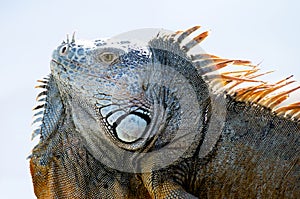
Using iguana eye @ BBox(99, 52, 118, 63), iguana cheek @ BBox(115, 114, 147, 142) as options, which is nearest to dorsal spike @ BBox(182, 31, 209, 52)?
iguana eye @ BBox(99, 52, 118, 63)

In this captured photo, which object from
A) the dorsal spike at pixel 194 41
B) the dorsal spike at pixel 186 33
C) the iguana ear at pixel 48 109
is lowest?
the iguana ear at pixel 48 109

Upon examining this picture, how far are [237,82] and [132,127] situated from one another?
3.03ft

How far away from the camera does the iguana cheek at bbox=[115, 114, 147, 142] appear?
18.7ft

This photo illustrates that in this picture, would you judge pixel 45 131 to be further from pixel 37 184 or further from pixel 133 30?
pixel 133 30

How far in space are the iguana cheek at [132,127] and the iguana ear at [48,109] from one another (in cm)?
74

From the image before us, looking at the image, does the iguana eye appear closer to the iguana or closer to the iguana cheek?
the iguana

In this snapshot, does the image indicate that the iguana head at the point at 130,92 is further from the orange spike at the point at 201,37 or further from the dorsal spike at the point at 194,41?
the orange spike at the point at 201,37

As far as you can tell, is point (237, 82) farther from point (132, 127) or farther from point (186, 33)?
point (132, 127)

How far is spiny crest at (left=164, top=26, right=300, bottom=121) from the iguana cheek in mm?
639

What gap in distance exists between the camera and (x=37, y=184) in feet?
21.0

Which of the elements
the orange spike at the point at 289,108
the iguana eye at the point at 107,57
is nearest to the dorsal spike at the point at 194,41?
the iguana eye at the point at 107,57

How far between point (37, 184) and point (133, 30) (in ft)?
5.00

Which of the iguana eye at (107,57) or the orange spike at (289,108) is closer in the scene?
the orange spike at (289,108)

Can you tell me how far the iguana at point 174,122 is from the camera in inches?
228
